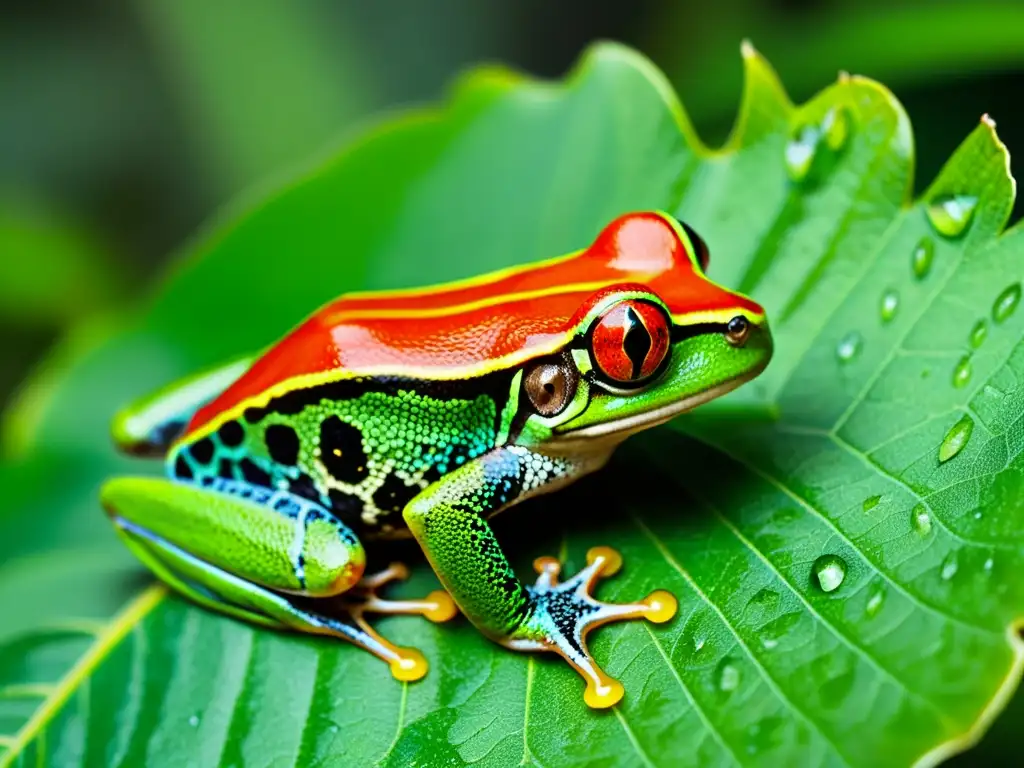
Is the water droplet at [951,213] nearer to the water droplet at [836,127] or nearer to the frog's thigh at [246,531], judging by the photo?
the water droplet at [836,127]

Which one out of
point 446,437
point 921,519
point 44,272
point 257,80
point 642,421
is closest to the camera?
point 921,519

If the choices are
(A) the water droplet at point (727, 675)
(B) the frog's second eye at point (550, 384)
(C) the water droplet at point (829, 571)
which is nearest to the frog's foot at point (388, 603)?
(B) the frog's second eye at point (550, 384)

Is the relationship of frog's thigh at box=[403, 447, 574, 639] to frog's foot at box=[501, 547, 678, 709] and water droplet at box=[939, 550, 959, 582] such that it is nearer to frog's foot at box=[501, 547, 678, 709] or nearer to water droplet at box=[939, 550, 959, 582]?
frog's foot at box=[501, 547, 678, 709]

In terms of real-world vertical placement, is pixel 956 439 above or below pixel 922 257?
below

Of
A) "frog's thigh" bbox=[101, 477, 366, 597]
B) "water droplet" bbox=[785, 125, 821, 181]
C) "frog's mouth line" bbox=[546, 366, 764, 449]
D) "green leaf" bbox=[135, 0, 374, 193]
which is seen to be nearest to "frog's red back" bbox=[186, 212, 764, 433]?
"frog's mouth line" bbox=[546, 366, 764, 449]

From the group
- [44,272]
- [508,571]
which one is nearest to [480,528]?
[508,571]

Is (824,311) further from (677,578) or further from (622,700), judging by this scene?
(622,700)

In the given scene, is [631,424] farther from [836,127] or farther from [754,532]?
[836,127]
